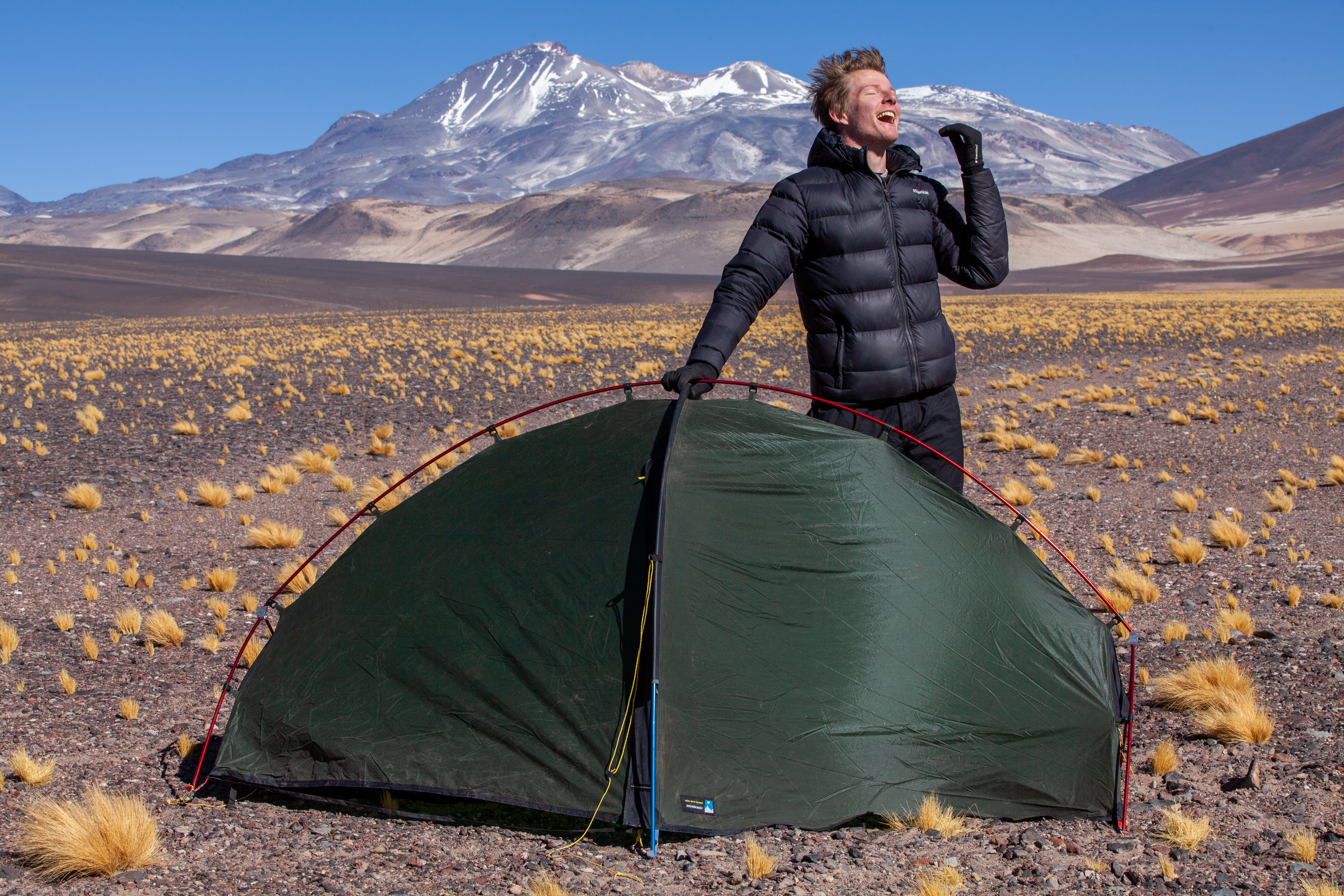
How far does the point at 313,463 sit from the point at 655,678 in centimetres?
791

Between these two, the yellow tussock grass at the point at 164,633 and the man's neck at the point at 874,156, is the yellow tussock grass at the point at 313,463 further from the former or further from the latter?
the man's neck at the point at 874,156

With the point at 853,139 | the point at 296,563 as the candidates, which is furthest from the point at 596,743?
the point at 296,563

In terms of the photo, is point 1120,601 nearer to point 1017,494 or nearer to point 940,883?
point 1017,494

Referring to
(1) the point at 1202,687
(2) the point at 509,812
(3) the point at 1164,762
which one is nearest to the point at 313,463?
(2) the point at 509,812

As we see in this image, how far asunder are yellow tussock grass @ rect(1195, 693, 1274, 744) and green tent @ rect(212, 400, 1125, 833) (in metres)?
0.53

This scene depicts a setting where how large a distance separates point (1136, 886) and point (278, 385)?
50.5 feet

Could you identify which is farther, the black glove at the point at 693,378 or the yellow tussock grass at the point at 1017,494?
the yellow tussock grass at the point at 1017,494

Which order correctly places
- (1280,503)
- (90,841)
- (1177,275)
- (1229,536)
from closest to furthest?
(90,841) → (1229,536) → (1280,503) → (1177,275)

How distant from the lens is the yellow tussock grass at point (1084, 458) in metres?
10.3

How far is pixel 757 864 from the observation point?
3062 millimetres

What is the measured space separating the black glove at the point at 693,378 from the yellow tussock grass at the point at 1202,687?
250cm

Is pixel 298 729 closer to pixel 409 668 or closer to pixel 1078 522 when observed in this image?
pixel 409 668

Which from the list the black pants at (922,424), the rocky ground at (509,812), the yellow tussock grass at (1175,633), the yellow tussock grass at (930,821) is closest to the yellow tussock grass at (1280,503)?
the rocky ground at (509,812)

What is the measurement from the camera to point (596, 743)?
3367 millimetres
